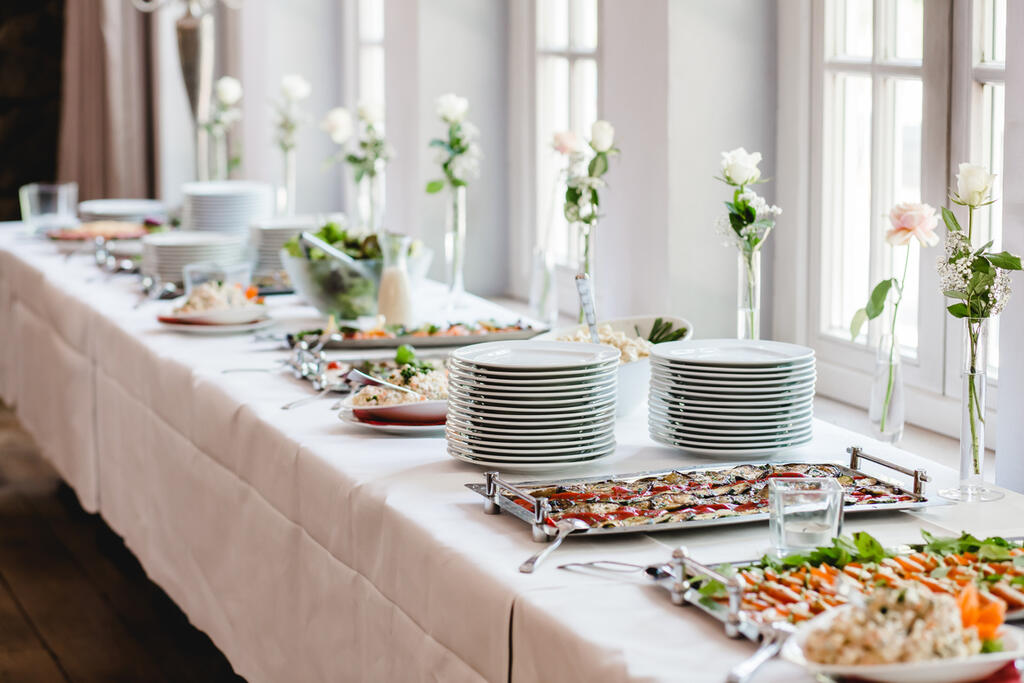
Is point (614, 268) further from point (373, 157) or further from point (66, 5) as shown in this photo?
point (66, 5)

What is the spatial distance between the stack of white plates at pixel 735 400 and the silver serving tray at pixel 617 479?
56 millimetres

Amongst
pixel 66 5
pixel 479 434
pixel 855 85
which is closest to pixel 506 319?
pixel 855 85

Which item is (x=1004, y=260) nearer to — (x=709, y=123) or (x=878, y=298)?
(x=878, y=298)

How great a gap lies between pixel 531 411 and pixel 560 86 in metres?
1.92

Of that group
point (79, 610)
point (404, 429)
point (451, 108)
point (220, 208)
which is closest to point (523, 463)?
point (404, 429)

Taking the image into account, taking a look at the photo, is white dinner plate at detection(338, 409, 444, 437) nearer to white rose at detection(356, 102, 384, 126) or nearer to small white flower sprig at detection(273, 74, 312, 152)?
white rose at detection(356, 102, 384, 126)

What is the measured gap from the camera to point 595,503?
4.44 feet

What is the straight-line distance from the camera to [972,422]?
142cm

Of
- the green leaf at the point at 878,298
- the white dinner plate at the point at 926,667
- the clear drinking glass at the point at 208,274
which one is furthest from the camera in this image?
the clear drinking glass at the point at 208,274

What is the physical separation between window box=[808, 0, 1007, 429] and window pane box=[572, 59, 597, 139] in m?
0.85

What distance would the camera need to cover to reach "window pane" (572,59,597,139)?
3.12m

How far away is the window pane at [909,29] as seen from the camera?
6.82 ft

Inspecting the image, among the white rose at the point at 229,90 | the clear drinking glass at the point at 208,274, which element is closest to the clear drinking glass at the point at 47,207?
the white rose at the point at 229,90

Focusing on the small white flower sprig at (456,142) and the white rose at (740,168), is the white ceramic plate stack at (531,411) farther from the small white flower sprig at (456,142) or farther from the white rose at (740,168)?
the small white flower sprig at (456,142)
